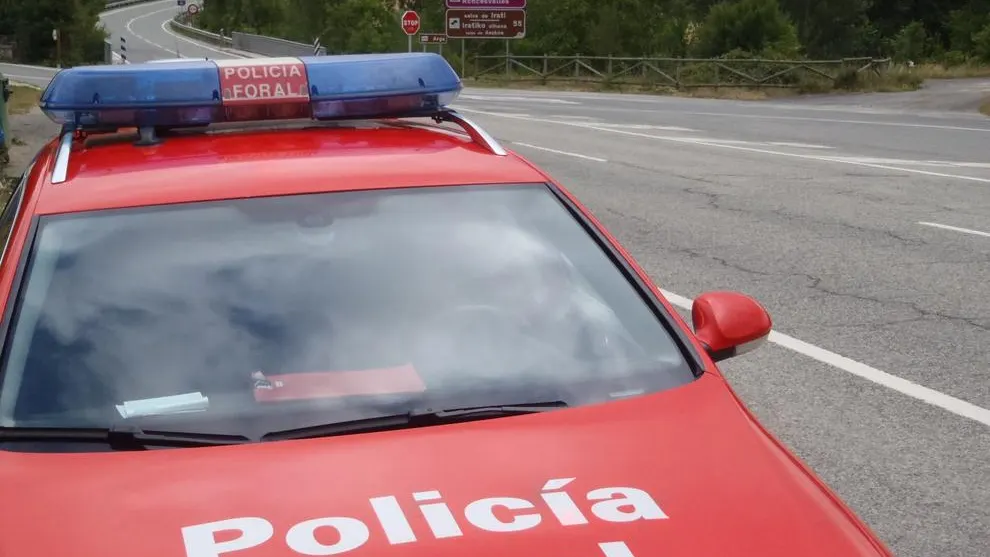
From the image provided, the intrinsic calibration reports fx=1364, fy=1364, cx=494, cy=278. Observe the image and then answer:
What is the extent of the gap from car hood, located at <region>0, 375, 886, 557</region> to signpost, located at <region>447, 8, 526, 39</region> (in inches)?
2076

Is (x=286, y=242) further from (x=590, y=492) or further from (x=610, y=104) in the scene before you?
(x=610, y=104)

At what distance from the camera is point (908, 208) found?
12484mm

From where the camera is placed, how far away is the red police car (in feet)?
7.68

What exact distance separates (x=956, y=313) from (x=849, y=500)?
11.5 feet

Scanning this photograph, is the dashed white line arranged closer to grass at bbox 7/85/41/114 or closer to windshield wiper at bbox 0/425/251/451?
grass at bbox 7/85/41/114

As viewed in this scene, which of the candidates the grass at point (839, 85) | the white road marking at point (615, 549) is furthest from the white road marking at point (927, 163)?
the grass at point (839, 85)

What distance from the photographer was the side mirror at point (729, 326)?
3.30 m

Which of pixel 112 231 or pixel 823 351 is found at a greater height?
pixel 112 231

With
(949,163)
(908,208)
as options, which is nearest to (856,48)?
(949,163)

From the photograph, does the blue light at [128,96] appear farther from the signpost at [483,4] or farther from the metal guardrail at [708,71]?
the signpost at [483,4]

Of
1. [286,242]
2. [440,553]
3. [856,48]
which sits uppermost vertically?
[286,242]

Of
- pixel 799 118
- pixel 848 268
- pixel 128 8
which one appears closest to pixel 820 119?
pixel 799 118

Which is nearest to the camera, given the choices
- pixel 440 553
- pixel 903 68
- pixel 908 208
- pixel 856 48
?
pixel 440 553

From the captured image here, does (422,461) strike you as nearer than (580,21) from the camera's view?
Yes
